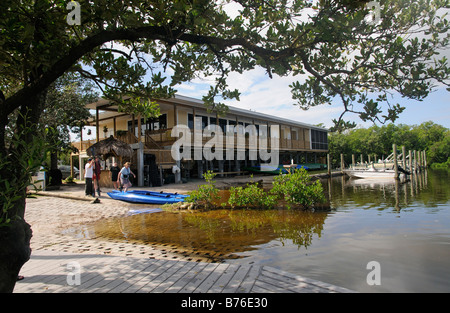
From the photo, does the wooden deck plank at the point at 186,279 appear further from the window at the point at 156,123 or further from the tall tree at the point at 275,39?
the window at the point at 156,123

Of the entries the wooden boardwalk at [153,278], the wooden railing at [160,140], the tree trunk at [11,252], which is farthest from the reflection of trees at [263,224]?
the wooden railing at [160,140]

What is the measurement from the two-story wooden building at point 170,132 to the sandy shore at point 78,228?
452 cm

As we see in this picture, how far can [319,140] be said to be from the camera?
4191cm

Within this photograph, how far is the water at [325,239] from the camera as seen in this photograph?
16.2ft

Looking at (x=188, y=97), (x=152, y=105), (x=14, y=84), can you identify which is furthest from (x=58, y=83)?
(x=152, y=105)

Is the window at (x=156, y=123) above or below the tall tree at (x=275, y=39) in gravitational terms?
above

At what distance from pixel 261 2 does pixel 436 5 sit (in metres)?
2.68

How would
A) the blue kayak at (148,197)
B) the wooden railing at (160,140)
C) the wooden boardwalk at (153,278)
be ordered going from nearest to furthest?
the wooden boardwalk at (153,278), the blue kayak at (148,197), the wooden railing at (160,140)

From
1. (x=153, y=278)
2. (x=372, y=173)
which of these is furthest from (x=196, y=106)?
(x=372, y=173)

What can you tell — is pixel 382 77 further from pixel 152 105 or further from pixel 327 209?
pixel 327 209

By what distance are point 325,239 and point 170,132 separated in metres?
14.9

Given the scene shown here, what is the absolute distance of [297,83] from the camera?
15.1ft

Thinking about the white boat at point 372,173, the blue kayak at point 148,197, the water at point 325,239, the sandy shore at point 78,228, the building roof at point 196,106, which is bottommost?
the water at point 325,239

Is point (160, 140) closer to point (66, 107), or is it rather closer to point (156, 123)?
point (156, 123)
